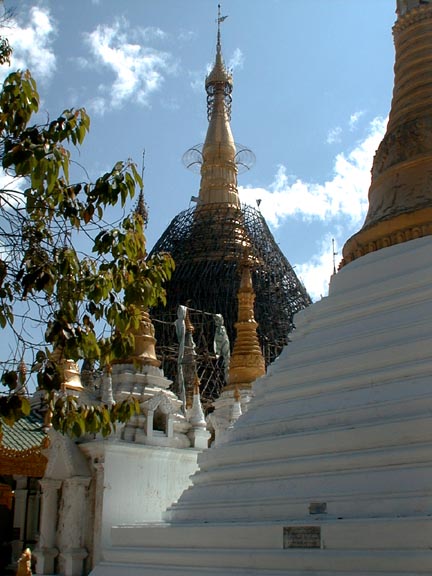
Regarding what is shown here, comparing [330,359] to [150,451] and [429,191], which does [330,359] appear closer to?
[429,191]

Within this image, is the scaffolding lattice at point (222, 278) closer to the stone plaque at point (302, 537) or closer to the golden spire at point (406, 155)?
the golden spire at point (406, 155)

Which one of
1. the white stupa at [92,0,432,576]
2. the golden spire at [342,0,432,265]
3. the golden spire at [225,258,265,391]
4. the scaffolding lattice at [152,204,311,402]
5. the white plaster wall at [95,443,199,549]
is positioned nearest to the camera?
the white stupa at [92,0,432,576]

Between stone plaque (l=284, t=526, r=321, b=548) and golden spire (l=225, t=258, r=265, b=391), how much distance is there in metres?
10.2

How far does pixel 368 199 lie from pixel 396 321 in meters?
3.58

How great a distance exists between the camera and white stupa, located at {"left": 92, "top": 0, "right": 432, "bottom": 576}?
757 cm

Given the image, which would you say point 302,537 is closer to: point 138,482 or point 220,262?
point 138,482

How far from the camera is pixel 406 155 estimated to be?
1214 centimetres

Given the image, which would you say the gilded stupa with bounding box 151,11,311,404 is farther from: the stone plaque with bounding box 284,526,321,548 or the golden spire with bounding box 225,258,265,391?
the stone plaque with bounding box 284,526,321,548

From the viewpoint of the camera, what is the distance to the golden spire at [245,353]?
1864 cm

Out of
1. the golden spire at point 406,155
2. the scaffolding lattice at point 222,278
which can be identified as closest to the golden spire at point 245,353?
the golden spire at point 406,155

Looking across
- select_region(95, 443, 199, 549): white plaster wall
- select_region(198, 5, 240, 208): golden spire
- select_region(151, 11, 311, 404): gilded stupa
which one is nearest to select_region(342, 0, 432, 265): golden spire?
select_region(95, 443, 199, 549): white plaster wall

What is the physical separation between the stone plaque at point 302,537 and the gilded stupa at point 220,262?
22879 millimetres

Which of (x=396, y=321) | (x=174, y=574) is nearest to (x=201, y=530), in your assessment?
(x=174, y=574)

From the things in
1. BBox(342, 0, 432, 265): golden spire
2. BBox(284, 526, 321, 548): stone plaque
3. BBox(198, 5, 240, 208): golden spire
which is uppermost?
BBox(198, 5, 240, 208): golden spire
